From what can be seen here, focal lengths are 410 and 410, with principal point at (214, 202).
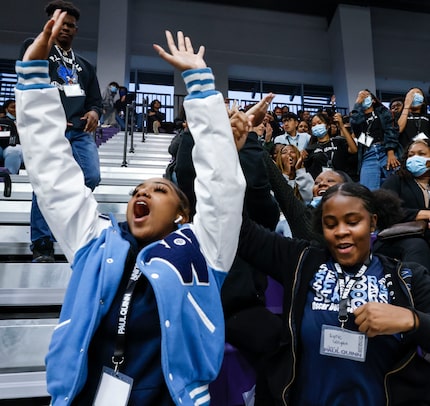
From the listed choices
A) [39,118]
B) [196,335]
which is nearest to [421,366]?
[196,335]

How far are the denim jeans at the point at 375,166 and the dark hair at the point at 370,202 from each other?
2204mm

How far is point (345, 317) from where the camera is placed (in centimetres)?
116

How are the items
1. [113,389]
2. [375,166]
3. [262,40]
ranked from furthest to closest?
[262,40]
[375,166]
[113,389]

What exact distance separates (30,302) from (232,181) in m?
1.12

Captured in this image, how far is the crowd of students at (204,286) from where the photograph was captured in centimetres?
→ 100

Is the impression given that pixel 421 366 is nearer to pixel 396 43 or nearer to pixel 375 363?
pixel 375 363

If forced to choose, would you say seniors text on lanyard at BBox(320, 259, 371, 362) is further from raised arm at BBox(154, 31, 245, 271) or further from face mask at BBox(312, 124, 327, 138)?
face mask at BBox(312, 124, 327, 138)

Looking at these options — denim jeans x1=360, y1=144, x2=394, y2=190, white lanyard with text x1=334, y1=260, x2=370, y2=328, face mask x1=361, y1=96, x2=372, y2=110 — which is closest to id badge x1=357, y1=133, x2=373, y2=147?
denim jeans x1=360, y1=144, x2=394, y2=190

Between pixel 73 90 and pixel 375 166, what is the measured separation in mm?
2708

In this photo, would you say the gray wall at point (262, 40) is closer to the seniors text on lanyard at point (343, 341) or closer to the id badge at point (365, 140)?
the id badge at point (365, 140)

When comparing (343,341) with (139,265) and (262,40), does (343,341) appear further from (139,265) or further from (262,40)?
(262,40)

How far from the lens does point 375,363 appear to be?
1151 mm

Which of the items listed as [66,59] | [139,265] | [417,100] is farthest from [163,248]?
[417,100]

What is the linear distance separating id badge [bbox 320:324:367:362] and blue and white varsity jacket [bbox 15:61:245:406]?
1.01 ft
